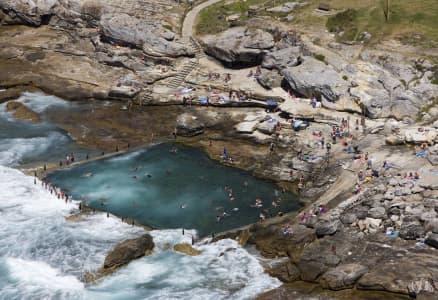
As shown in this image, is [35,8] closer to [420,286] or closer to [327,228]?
[327,228]

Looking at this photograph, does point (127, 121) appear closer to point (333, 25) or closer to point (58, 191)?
point (58, 191)

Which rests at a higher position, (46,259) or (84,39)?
(84,39)

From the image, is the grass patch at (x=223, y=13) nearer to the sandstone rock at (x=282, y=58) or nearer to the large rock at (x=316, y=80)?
the sandstone rock at (x=282, y=58)

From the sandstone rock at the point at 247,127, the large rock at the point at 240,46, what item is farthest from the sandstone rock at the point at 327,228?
the large rock at the point at 240,46

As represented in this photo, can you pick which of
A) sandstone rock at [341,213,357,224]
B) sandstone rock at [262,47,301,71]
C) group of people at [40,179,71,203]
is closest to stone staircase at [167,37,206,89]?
sandstone rock at [262,47,301,71]

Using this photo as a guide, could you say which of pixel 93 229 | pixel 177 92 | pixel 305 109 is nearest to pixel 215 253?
pixel 93 229

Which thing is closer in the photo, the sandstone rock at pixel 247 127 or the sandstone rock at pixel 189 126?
the sandstone rock at pixel 247 127
